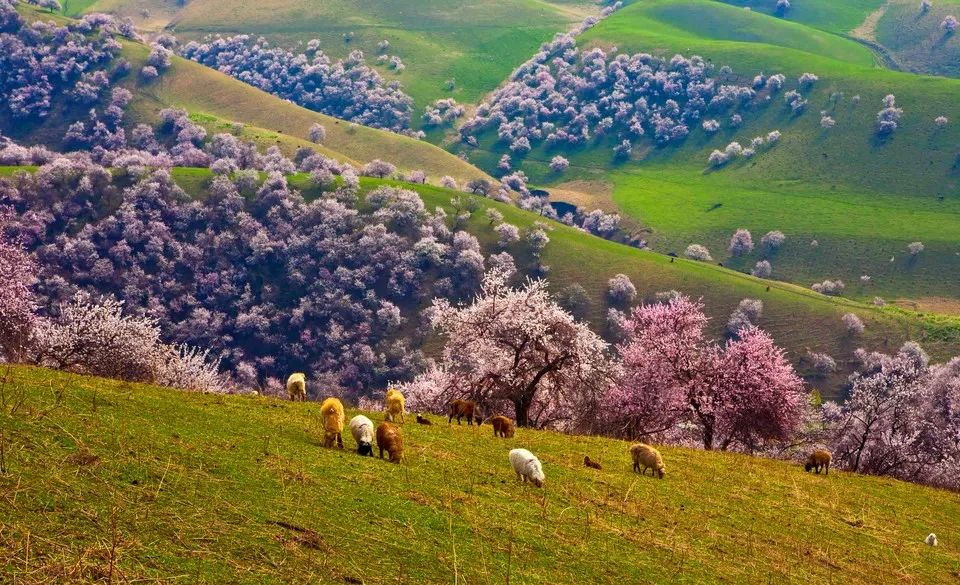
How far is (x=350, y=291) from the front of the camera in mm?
150750

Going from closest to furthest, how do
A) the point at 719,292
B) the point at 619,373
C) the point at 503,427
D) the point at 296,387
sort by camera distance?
the point at 503,427, the point at 296,387, the point at 619,373, the point at 719,292

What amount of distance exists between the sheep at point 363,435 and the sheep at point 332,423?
16.1 inches

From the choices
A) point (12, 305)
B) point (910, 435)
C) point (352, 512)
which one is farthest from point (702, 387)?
point (12, 305)

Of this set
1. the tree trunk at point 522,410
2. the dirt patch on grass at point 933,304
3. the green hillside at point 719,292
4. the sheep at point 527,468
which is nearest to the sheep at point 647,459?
the sheep at point 527,468

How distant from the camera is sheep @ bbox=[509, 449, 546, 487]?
71.0ft

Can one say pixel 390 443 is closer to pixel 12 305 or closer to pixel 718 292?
pixel 12 305

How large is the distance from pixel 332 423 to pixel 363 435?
1000mm

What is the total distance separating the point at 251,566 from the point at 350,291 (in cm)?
13987

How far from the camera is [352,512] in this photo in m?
16.0

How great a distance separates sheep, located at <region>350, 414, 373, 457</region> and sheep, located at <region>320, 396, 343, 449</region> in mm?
409

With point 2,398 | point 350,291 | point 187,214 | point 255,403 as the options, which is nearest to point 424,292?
point 350,291

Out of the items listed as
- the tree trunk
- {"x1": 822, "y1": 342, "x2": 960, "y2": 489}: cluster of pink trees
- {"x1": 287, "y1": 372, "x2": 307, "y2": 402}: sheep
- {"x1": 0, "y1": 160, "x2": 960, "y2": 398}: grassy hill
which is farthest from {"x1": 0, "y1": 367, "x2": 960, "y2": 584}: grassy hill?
{"x1": 0, "y1": 160, "x2": 960, "y2": 398}: grassy hill

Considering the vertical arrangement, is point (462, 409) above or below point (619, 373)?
above

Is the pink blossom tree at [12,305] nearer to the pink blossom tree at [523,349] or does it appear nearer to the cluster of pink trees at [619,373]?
the pink blossom tree at [523,349]
